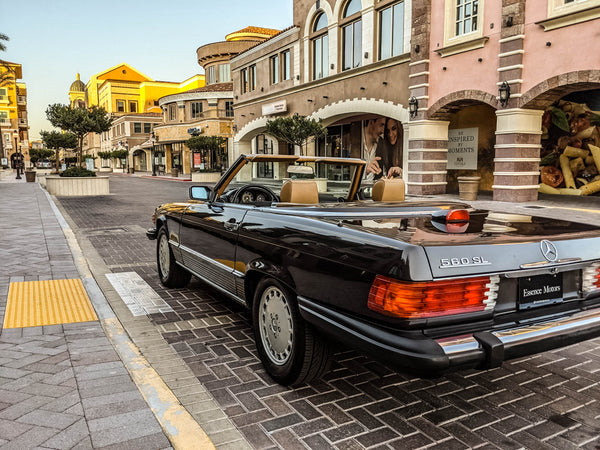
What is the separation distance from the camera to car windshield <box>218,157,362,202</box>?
429cm

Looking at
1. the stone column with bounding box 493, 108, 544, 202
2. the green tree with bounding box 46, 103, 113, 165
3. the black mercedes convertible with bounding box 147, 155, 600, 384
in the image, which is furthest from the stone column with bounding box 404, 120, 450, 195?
the black mercedes convertible with bounding box 147, 155, 600, 384

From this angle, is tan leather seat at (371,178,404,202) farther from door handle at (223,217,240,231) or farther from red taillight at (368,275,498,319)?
red taillight at (368,275,498,319)

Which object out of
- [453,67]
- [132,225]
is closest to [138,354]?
[132,225]

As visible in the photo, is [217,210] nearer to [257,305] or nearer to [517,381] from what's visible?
[257,305]

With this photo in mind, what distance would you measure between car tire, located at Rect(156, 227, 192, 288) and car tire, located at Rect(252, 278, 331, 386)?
227cm

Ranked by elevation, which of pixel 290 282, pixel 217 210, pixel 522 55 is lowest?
pixel 290 282

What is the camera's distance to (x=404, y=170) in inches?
800

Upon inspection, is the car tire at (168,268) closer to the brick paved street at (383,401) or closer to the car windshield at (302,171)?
the brick paved street at (383,401)

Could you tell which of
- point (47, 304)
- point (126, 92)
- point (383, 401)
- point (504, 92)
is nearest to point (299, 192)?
point (383, 401)

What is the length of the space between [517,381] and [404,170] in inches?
691

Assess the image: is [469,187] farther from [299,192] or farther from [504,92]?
[299,192]

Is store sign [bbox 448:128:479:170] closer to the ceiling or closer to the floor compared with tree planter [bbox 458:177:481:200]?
closer to the ceiling

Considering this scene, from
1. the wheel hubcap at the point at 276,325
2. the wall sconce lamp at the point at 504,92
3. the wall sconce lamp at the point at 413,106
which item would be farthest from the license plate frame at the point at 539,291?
the wall sconce lamp at the point at 413,106

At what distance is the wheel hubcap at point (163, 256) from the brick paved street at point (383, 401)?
1.36m
